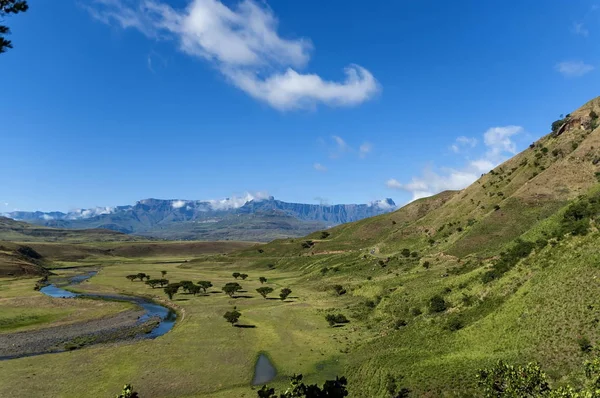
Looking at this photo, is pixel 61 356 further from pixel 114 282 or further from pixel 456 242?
pixel 114 282

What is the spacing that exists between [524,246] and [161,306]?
93.6 m

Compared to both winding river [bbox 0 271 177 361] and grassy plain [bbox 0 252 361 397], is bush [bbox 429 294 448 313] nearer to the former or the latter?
grassy plain [bbox 0 252 361 397]

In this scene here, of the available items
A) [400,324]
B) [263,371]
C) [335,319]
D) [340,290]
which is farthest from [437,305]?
[340,290]

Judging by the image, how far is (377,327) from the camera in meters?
66.2

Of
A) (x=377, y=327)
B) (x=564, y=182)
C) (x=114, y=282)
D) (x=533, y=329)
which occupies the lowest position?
(x=114, y=282)

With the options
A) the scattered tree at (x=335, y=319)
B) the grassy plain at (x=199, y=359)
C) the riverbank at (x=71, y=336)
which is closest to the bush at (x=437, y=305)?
the grassy plain at (x=199, y=359)

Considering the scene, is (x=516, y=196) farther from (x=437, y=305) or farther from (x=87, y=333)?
(x=87, y=333)

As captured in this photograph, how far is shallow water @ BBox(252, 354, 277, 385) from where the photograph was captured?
48.5 m

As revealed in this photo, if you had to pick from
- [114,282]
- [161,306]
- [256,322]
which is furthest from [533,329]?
[114,282]

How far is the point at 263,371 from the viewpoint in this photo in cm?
5178

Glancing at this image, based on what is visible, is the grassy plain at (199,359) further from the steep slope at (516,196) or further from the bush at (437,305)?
the steep slope at (516,196)

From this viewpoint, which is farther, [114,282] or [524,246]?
[114,282]

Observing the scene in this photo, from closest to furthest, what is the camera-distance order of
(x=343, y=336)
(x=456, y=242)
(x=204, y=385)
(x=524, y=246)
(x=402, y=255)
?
(x=204, y=385)
(x=343, y=336)
(x=524, y=246)
(x=456, y=242)
(x=402, y=255)

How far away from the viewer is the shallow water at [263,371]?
1909 inches
